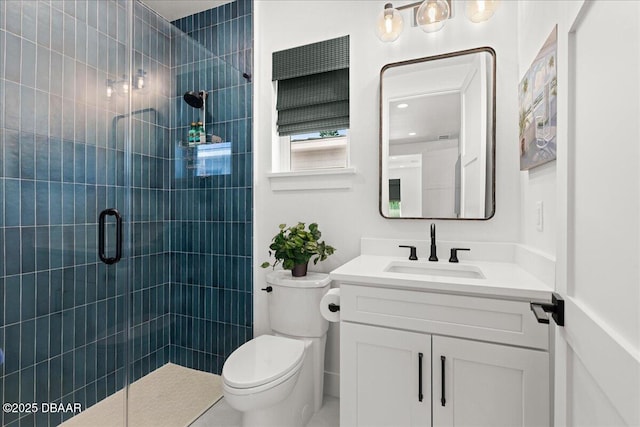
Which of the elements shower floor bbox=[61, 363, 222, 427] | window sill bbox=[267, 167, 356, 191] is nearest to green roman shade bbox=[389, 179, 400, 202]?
window sill bbox=[267, 167, 356, 191]

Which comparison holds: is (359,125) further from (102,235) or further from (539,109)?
(102,235)

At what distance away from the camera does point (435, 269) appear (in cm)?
159

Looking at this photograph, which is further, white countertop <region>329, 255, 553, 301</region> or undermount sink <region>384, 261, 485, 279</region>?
undermount sink <region>384, 261, 485, 279</region>

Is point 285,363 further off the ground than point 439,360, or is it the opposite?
point 439,360

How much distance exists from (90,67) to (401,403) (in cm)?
199

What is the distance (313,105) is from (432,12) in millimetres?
811

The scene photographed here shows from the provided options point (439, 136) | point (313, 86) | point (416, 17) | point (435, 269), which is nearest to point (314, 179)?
point (313, 86)

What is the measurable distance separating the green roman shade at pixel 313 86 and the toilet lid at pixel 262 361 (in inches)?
50.2

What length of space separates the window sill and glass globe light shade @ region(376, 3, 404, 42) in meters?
0.74

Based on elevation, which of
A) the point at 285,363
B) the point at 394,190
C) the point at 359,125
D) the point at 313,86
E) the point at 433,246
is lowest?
the point at 285,363

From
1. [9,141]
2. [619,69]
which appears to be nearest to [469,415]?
[619,69]

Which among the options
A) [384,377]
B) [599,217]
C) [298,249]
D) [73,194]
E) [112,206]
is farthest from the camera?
[298,249]

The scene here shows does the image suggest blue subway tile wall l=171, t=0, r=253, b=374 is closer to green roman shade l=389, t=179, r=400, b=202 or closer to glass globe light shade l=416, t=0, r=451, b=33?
green roman shade l=389, t=179, r=400, b=202

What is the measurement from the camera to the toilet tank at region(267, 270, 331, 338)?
1.71 m
